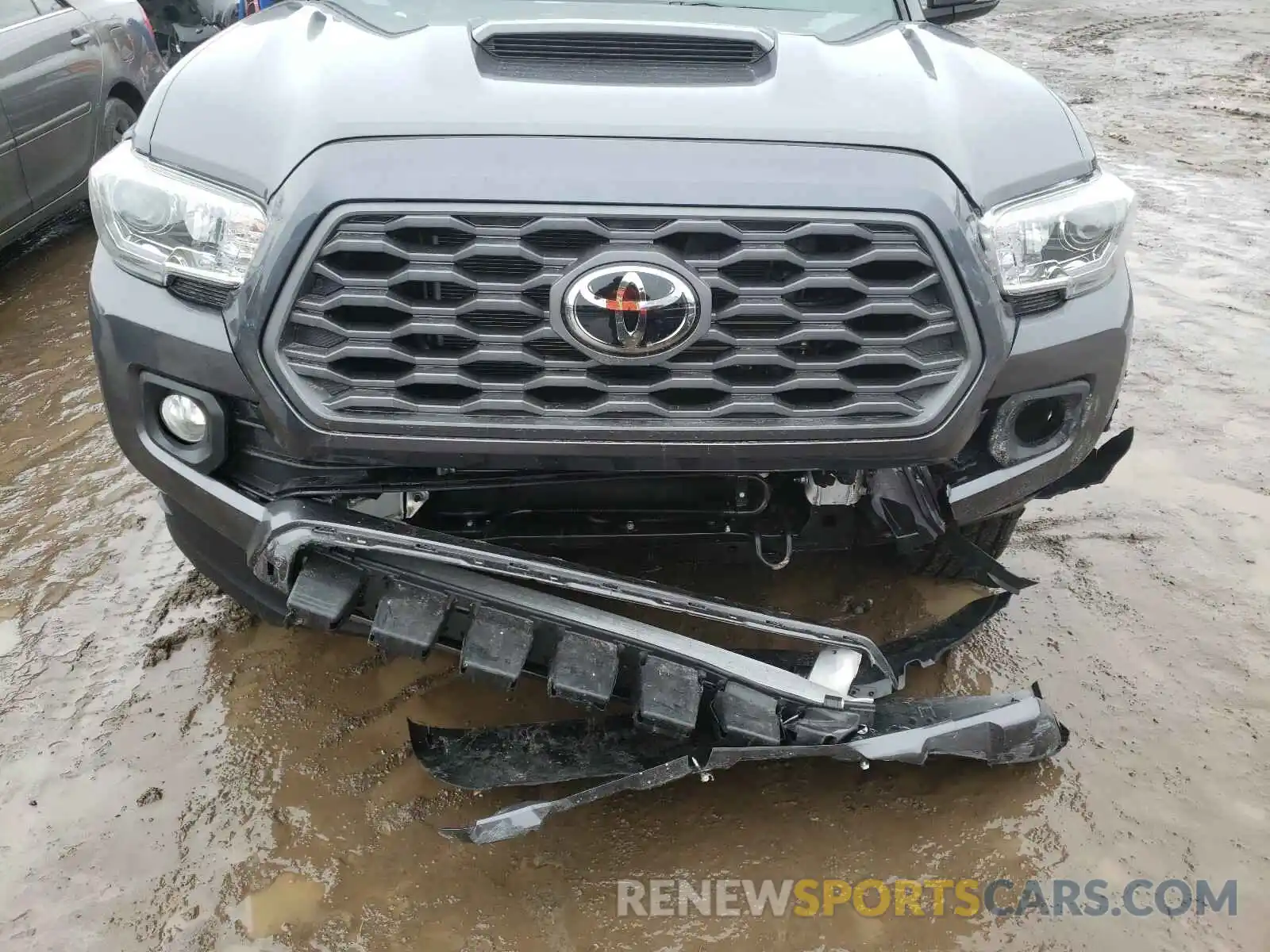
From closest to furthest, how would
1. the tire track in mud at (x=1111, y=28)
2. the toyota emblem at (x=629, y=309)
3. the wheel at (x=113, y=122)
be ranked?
the toyota emblem at (x=629, y=309)
the wheel at (x=113, y=122)
the tire track in mud at (x=1111, y=28)

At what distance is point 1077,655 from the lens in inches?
108

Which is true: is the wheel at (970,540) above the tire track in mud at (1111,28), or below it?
above

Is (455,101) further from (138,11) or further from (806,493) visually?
(138,11)

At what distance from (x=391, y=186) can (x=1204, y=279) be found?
5176 mm

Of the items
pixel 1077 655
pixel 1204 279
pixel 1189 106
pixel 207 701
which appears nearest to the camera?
pixel 207 701

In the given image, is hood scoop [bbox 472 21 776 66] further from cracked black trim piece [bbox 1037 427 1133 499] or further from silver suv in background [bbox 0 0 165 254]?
silver suv in background [bbox 0 0 165 254]

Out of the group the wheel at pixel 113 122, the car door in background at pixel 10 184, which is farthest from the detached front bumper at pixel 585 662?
the wheel at pixel 113 122

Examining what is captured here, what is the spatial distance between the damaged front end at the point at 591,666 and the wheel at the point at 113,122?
4596 mm

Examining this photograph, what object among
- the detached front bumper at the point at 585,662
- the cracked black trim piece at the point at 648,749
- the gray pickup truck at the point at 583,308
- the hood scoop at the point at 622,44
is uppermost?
the hood scoop at the point at 622,44

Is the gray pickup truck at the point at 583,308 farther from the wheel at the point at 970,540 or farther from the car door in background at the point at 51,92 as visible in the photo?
the car door in background at the point at 51,92

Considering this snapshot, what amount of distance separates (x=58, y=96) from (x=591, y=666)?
484 cm

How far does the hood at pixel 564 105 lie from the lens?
1810mm

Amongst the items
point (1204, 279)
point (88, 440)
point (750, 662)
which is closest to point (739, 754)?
point (750, 662)

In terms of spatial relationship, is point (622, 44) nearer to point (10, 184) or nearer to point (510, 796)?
point (510, 796)
